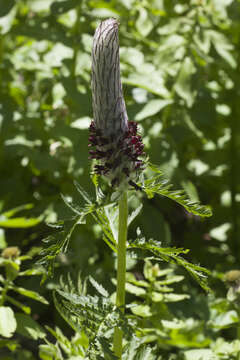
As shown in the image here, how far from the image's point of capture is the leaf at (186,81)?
2340 mm

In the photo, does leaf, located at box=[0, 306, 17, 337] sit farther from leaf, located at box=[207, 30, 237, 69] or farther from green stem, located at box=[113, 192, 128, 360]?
leaf, located at box=[207, 30, 237, 69]

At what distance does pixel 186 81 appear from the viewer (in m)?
2.37

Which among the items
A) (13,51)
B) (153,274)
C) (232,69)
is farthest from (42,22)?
(153,274)

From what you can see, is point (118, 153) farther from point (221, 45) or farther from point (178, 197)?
point (221, 45)

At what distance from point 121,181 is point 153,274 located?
2.52 feet

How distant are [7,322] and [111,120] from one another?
3.10 feet

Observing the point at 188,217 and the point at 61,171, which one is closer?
the point at 61,171

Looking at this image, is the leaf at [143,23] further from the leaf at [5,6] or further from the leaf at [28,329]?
the leaf at [28,329]

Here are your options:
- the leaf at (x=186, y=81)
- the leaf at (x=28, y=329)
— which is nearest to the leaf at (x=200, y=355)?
the leaf at (x=28, y=329)

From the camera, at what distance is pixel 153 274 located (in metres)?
1.76

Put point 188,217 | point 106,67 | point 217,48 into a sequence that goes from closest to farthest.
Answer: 1. point 106,67
2. point 217,48
3. point 188,217

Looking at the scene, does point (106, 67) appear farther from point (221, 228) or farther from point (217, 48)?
point (221, 228)

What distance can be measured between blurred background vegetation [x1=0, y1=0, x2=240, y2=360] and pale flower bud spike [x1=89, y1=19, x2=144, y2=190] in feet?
3.30

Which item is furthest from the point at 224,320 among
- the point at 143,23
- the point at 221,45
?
the point at 143,23
